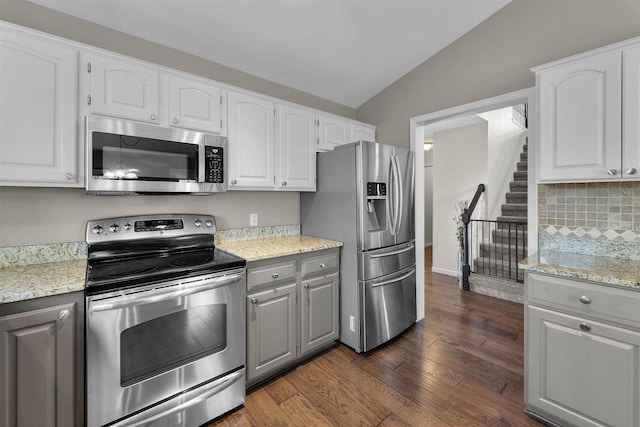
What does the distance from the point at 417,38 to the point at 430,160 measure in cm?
562

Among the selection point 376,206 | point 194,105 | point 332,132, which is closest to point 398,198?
point 376,206

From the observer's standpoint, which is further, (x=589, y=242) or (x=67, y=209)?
(x=589, y=242)

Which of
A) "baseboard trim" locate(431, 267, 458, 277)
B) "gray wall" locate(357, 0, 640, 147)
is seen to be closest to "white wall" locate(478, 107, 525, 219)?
"baseboard trim" locate(431, 267, 458, 277)

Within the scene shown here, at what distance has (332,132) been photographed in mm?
2959

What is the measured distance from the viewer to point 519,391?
2.01 m

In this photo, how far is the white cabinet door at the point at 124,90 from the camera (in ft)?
5.67

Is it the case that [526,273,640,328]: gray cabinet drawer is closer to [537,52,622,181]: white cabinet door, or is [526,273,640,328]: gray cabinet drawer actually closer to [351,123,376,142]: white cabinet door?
[537,52,622,181]: white cabinet door

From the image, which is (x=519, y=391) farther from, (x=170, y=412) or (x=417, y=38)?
(x=417, y=38)

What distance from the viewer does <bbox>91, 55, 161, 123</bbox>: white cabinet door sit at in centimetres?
173

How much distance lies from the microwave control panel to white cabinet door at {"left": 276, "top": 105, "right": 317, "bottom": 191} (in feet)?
1.80

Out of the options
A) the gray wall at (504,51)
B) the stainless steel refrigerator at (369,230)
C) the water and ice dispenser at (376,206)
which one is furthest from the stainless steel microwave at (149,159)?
the gray wall at (504,51)

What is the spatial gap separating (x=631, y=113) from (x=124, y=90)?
3.07 metres

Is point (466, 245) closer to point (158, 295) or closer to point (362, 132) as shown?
point (362, 132)

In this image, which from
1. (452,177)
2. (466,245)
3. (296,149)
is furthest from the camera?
(452,177)
